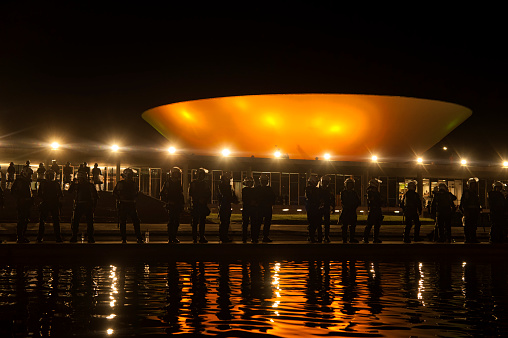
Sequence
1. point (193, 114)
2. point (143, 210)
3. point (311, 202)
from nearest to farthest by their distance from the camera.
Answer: point (311, 202) < point (143, 210) < point (193, 114)

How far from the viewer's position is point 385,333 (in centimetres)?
619

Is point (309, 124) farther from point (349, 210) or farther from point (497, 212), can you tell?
point (349, 210)

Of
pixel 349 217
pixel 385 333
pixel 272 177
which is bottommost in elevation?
pixel 385 333

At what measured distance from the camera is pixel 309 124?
45.6 m

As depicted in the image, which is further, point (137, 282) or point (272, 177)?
point (272, 177)

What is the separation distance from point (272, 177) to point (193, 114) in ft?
37.5

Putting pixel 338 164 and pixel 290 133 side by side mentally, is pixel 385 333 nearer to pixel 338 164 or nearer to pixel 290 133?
pixel 290 133

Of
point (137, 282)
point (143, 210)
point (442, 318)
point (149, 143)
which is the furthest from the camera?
point (149, 143)

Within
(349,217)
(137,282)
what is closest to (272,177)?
(349,217)

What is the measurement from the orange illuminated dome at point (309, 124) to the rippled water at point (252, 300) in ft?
103

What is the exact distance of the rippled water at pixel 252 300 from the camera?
6402 mm

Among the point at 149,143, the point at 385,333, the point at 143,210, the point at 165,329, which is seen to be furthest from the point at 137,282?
the point at 149,143

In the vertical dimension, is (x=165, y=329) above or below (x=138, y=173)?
below

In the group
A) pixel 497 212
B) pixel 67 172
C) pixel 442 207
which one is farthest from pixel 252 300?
pixel 67 172
